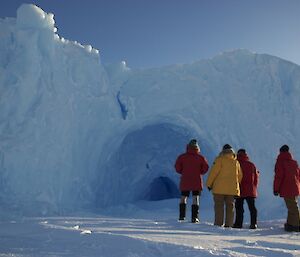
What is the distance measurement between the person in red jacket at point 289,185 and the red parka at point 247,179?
1.15 ft

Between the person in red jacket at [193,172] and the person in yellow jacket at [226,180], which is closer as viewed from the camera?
the person in yellow jacket at [226,180]

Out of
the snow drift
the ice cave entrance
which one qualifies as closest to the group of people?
the snow drift

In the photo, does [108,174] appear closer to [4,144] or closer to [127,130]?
[127,130]

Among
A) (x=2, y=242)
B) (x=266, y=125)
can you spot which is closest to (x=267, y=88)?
(x=266, y=125)

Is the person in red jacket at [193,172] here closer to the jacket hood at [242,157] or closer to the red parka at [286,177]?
the jacket hood at [242,157]

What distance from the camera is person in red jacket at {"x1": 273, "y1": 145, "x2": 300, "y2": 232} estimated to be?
19.6 ft

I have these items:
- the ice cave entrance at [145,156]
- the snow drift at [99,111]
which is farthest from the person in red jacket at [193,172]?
the ice cave entrance at [145,156]

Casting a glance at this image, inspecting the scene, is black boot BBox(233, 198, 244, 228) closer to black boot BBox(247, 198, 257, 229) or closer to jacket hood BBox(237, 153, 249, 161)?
black boot BBox(247, 198, 257, 229)

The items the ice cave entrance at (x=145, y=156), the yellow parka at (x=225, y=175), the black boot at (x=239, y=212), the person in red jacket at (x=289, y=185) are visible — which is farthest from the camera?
the ice cave entrance at (x=145, y=156)

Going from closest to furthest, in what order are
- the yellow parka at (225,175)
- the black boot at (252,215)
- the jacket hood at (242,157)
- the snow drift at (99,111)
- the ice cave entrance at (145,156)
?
the yellow parka at (225,175), the black boot at (252,215), the jacket hood at (242,157), the snow drift at (99,111), the ice cave entrance at (145,156)

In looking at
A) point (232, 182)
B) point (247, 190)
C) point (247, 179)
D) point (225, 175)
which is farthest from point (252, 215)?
point (225, 175)

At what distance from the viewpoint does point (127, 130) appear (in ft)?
43.4

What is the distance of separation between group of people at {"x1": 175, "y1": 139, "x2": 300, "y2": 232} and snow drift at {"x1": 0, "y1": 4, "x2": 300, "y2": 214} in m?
4.97

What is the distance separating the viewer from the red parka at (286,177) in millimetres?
5984
